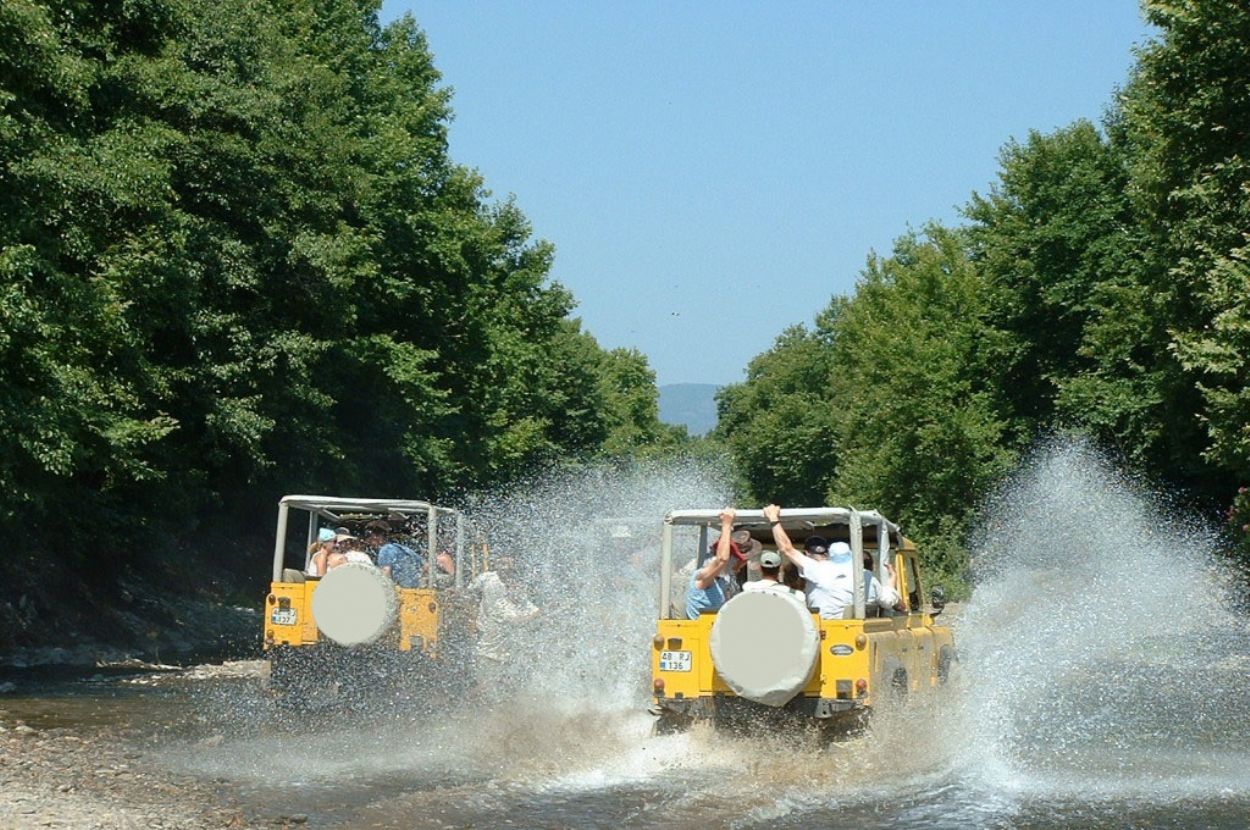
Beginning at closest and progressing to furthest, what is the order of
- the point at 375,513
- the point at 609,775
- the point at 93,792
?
the point at 93,792, the point at 609,775, the point at 375,513

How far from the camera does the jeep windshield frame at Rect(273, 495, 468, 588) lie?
714 inches

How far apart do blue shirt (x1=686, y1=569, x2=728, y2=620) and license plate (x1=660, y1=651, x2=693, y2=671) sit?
48 cm

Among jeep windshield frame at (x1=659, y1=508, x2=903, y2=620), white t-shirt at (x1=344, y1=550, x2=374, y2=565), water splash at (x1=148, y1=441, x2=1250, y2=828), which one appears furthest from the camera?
white t-shirt at (x1=344, y1=550, x2=374, y2=565)

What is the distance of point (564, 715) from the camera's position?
15531mm

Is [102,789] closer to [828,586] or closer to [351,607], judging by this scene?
[351,607]

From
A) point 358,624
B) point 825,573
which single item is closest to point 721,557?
point 825,573

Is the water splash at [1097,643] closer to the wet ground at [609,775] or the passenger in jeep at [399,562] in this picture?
the wet ground at [609,775]

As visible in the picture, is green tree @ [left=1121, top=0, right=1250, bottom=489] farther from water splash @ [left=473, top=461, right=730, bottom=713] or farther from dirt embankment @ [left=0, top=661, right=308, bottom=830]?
dirt embankment @ [left=0, top=661, right=308, bottom=830]

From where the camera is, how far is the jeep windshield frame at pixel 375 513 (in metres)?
18.1

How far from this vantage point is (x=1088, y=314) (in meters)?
44.8

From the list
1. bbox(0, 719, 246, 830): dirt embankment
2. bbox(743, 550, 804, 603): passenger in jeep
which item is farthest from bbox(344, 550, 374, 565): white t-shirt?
bbox(743, 550, 804, 603): passenger in jeep

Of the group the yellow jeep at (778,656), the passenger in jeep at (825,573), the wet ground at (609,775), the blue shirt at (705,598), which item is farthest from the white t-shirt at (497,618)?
the passenger in jeep at (825,573)

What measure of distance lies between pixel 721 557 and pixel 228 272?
64.8ft

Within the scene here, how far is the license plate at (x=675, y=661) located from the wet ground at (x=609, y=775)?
0.53 meters
